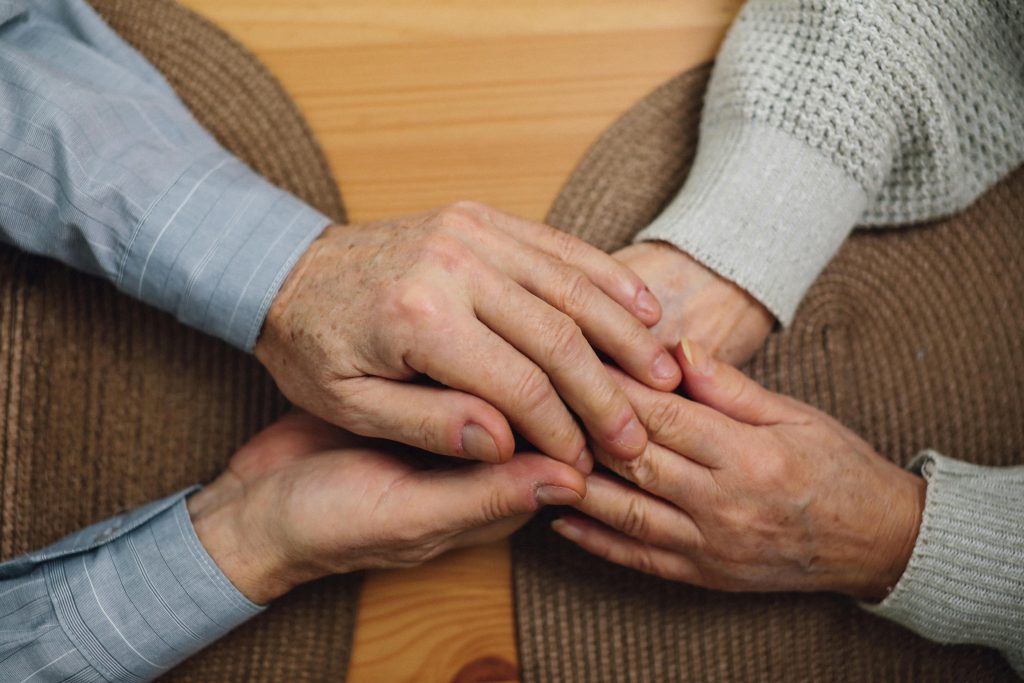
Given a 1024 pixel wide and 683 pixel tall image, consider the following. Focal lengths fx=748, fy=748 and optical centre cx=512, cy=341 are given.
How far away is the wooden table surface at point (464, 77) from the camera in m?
0.71

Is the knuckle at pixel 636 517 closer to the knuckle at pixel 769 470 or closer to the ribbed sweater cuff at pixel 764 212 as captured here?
the knuckle at pixel 769 470

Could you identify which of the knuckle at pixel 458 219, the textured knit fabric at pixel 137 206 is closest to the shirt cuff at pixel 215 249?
the textured knit fabric at pixel 137 206

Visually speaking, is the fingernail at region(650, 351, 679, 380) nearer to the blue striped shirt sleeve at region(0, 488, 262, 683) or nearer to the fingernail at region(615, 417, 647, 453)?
the fingernail at region(615, 417, 647, 453)

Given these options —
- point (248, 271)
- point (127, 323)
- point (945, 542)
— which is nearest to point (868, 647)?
point (945, 542)

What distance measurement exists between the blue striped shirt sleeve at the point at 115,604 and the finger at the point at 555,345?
0.31 metres

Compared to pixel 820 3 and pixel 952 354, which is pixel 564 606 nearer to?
pixel 952 354

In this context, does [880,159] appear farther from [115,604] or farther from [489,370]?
[115,604]

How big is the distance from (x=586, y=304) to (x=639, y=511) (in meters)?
0.17

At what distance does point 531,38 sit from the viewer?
72 centimetres

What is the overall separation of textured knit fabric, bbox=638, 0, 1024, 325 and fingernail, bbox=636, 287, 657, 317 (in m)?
0.07

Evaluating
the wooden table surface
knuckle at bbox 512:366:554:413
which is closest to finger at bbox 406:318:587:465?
knuckle at bbox 512:366:554:413

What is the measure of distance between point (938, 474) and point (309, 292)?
527 millimetres

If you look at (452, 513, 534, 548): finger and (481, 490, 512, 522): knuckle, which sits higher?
(481, 490, 512, 522): knuckle

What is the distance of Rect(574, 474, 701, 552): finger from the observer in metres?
0.59
